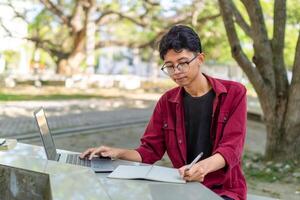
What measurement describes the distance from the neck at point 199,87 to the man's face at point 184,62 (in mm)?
87

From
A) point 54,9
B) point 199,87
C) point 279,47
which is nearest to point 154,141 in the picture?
point 199,87

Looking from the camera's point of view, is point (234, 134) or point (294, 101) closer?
point (234, 134)

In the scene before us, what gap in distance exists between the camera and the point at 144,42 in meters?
27.5

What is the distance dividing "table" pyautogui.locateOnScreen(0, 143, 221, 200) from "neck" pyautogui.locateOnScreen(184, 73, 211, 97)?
0.55 m

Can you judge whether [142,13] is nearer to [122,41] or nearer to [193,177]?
[122,41]

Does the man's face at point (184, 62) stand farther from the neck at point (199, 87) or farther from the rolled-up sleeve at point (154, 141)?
the rolled-up sleeve at point (154, 141)

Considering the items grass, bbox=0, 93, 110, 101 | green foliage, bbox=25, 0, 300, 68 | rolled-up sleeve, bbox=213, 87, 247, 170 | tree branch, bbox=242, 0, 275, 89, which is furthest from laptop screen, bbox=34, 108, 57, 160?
green foliage, bbox=25, 0, 300, 68

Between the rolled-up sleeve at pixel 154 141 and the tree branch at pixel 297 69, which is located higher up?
the tree branch at pixel 297 69

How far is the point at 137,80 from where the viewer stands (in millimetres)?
26875

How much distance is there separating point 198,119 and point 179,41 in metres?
0.50

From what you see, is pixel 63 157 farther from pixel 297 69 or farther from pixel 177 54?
pixel 297 69

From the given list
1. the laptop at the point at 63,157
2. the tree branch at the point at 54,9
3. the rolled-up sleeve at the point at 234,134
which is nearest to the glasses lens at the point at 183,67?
the rolled-up sleeve at the point at 234,134

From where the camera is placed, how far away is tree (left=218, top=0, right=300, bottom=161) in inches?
323

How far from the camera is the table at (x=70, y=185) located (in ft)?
7.13
